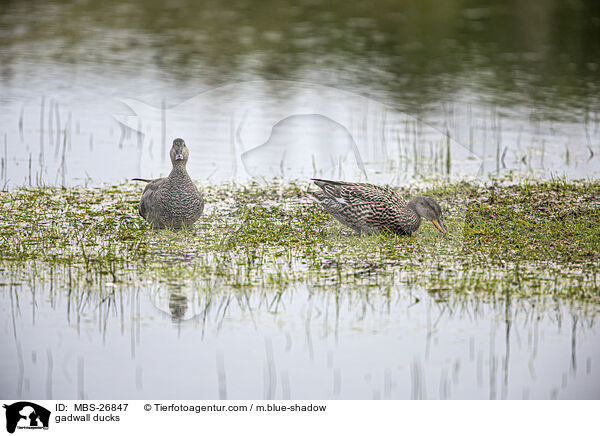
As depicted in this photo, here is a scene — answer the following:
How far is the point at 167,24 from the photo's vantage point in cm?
2373

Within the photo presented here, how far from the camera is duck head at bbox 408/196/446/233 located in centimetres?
822

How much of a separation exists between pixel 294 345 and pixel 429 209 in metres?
2.95

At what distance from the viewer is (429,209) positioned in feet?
27.1

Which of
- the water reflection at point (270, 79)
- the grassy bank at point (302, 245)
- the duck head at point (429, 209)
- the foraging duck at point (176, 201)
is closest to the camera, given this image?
the grassy bank at point (302, 245)

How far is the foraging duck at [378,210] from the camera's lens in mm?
8156

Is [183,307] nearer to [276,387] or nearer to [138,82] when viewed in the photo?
[276,387]

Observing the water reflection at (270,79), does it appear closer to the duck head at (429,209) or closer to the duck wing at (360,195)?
the duck wing at (360,195)

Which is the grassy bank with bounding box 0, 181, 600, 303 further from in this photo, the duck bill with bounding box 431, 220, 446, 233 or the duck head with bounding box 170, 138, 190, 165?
the duck head with bounding box 170, 138, 190, 165
